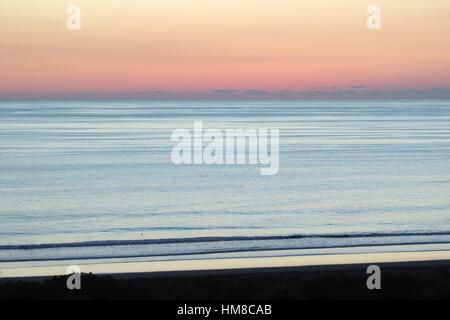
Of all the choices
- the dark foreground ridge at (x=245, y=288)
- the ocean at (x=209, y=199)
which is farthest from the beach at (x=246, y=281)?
the ocean at (x=209, y=199)

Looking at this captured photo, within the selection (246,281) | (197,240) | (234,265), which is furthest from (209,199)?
(246,281)

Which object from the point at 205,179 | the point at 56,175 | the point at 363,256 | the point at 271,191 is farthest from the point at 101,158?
the point at 363,256

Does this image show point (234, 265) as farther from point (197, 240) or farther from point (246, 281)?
point (197, 240)

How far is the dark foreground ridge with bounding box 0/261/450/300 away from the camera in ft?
32.3

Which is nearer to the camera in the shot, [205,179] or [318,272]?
[318,272]

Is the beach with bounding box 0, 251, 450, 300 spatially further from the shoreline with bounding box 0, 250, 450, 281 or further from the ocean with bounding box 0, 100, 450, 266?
the ocean with bounding box 0, 100, 450, 266

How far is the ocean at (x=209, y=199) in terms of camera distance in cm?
1839

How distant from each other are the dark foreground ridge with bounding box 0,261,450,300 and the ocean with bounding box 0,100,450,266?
479 centimetres

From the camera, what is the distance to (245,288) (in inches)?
420

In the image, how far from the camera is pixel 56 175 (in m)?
35.3

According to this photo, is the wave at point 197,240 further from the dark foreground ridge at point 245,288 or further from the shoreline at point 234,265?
the dark foreground ridge at point 245,288

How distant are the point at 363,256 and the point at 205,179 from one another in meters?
18.4

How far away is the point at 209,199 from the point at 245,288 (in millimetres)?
17006
